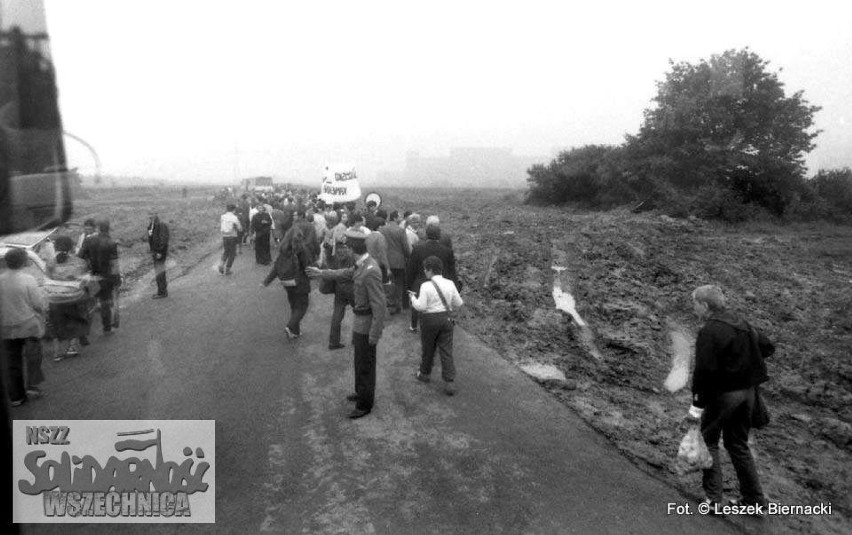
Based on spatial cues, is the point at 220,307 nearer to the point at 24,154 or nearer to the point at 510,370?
the point at 510,370

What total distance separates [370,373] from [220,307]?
5.70 m

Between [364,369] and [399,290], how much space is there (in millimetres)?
4178

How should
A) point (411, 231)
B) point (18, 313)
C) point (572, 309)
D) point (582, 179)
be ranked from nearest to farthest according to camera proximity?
point (18, 313)
point (411, 231)
point (572, 309)
point (582, 179)

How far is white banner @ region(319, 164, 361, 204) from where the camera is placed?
17625 millimetres

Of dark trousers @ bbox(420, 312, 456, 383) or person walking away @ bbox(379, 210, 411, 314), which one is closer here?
dark trousers @ bbox(420, 312, 456, 383)

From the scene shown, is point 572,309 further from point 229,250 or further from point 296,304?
point 229,250

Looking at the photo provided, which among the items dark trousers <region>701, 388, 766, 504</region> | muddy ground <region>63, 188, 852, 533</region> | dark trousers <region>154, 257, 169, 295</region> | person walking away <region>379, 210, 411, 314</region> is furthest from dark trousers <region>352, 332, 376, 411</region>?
dark trousers <region>154, 257, 169, 295</region>

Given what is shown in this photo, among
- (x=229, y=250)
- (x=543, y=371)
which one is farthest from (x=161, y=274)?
(x=543, y=371)

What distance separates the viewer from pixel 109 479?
288cm

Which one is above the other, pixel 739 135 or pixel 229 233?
pixel 739 135

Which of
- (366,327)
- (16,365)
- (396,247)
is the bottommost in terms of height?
(16,365)

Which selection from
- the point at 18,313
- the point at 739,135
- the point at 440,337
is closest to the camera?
the point at 18,313

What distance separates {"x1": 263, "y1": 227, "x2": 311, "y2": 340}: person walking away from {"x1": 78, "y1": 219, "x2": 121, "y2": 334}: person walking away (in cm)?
272

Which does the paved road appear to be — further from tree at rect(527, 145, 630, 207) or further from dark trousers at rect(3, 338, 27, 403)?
tree at rect(527, 145, 630, 207)
